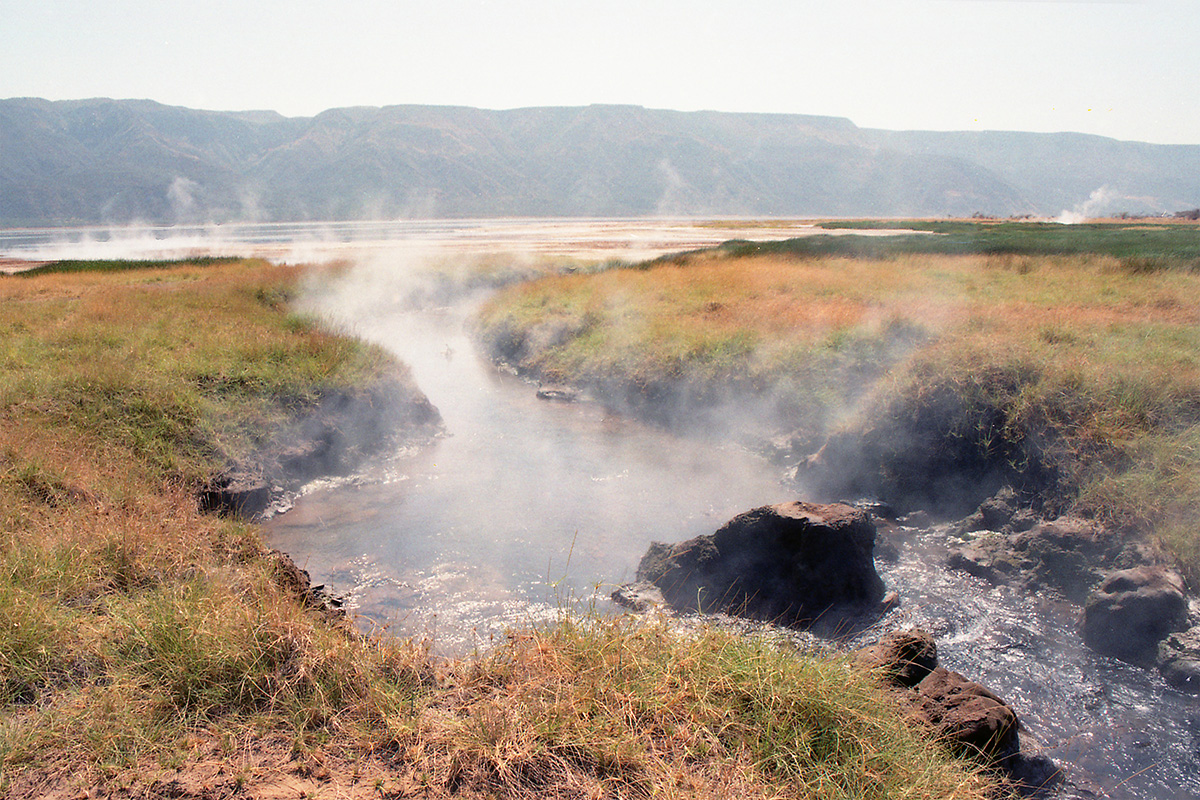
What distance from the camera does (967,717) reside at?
390 centimetres

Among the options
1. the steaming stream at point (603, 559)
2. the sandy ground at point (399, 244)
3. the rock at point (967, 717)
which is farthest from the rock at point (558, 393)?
the sandy ground at point (399, 244)

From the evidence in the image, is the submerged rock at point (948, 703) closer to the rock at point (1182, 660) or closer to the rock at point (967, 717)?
the rock at point (967, 717)

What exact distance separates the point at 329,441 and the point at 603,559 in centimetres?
554

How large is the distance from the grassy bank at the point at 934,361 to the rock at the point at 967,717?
155 inches

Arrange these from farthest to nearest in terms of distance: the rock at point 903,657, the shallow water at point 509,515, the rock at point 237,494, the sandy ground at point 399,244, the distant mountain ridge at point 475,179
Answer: the distant mountain ridge at point 475,179, the sandy ground at point 399,244, the rock at point 237,494, the shallow water at point 509,515, the rock at point 903,657

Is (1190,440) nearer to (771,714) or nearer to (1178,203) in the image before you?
(771,714)

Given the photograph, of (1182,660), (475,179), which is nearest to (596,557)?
(1182,660)

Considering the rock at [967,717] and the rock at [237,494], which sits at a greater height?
the rock at [967,717]

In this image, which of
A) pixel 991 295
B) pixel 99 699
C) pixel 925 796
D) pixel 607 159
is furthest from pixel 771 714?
pixel 607 159

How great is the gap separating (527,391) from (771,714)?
12.6 m

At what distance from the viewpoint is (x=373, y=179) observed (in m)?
154

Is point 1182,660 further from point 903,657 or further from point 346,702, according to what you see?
point 346,702

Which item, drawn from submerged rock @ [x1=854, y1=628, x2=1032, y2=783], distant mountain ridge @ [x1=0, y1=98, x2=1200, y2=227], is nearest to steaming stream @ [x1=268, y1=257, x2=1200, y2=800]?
submerged rock @ [x1=854, y1=628, x2=1032, y2=783]

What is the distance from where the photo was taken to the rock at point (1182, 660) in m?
5.45
